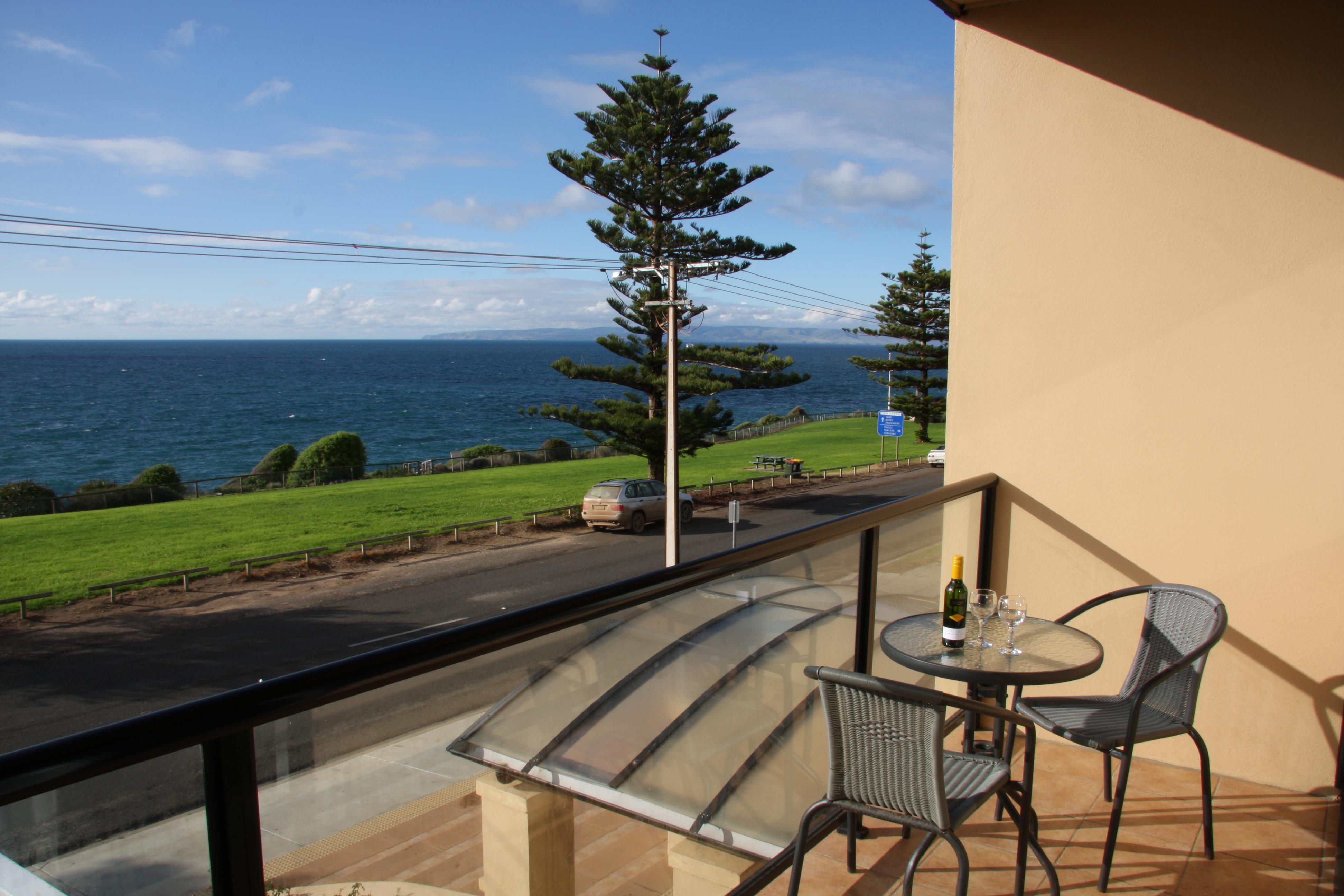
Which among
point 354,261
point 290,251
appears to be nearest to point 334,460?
point 354,261

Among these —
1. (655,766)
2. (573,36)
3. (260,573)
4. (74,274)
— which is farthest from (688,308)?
(74,274)

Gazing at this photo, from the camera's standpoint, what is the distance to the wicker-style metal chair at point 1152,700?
2.00 meters

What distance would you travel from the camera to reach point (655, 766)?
1.72m

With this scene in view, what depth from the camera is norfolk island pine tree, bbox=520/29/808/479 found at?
20328mm

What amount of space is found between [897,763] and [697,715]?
0.45 metres

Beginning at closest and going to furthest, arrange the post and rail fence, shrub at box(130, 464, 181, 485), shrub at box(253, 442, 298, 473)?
the post and rail fence, shrub at box(130, 464, 181, 485), shrub at box(253, 442, 298, 473)

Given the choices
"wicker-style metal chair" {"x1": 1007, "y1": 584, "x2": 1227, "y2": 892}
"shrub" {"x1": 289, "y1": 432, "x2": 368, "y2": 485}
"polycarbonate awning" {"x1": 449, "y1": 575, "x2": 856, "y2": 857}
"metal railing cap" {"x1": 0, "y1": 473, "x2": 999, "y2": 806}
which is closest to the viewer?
"metal railing cap" {"x1": 0, "y1": 473, "x2": 999, "y2": 806}

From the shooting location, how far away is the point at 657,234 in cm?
2102

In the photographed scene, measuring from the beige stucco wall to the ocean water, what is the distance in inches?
1390

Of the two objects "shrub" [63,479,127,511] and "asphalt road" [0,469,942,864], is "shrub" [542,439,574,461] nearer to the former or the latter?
"asphalt road" [0,469,942,864]

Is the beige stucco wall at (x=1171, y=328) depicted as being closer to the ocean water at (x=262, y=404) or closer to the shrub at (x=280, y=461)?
the shrub at (x=280, y=461)

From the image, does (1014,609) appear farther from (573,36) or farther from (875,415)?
(573,36)

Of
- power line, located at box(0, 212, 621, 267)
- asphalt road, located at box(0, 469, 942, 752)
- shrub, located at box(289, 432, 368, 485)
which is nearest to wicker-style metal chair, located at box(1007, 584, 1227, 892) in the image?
asphalt road, located at box(0, 469, 942, 752)

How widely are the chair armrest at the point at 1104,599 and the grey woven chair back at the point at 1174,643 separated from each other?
0.03m
